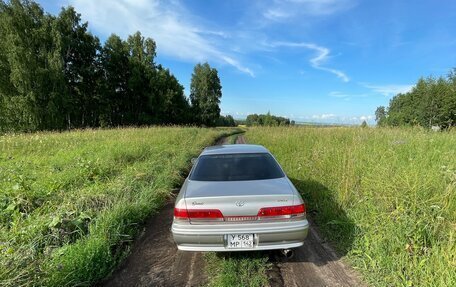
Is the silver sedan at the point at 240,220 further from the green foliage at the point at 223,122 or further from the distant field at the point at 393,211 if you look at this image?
the green foliage at the point at 223,122

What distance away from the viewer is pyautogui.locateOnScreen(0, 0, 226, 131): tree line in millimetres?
26422

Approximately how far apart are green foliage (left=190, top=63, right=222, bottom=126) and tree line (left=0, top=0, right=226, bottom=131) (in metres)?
5.33

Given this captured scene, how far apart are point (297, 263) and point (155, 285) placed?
1.91m

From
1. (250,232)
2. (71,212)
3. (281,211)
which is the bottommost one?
(71,212)

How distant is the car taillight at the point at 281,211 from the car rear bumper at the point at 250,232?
0.10 metres

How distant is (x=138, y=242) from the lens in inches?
168

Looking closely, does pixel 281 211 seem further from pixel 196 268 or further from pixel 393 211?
pixel 393 211

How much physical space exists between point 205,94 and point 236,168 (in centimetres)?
5581

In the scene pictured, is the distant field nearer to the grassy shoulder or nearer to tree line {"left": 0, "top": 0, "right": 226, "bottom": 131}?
the grassy shoulder

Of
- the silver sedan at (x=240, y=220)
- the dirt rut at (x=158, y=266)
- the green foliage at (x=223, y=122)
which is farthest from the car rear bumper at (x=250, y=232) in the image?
the green foliage at (x=223, y=122)

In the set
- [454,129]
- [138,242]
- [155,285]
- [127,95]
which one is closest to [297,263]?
[155,285]

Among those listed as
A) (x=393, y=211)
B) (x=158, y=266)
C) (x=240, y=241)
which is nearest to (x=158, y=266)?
(x=158, y=266)

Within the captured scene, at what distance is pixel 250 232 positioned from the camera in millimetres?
3109

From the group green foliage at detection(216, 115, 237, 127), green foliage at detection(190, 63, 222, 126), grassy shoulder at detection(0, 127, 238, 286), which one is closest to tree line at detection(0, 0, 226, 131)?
green foliage at detection(190, 63, 222, 126)
